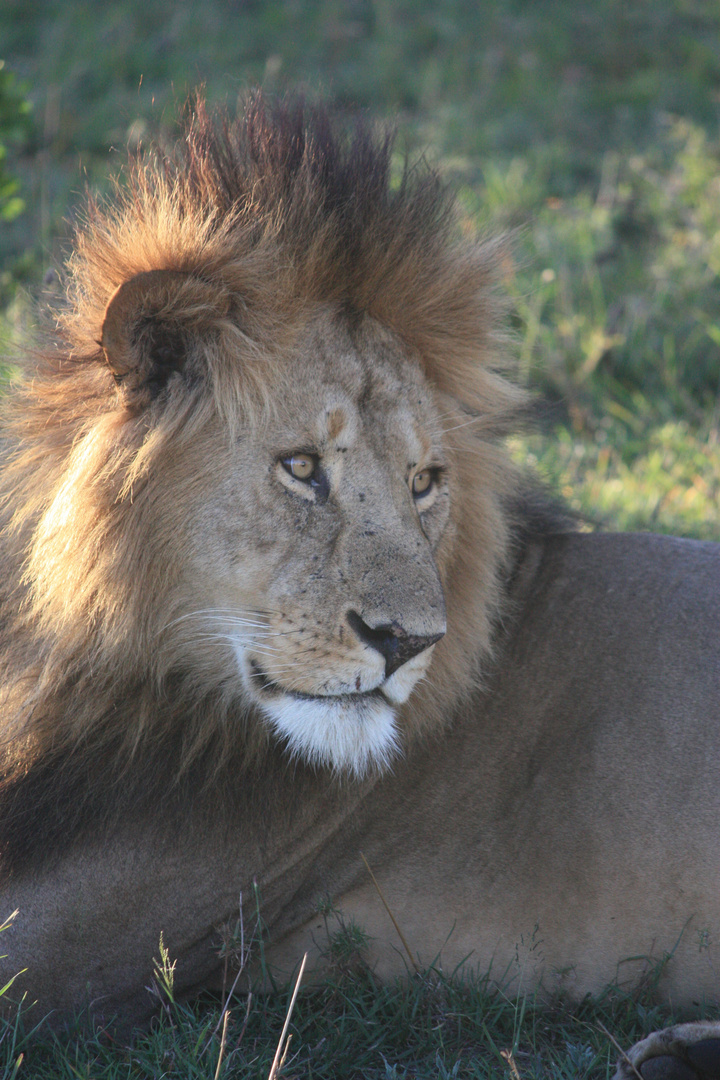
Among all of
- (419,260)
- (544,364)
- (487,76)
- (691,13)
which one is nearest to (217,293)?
(419,260)

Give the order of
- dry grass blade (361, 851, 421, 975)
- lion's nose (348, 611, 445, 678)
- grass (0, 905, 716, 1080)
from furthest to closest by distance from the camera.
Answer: dry grass blade (361, 851, 421, 975)
grass (0, 905, 716, 1080)
lion's nose (348, 611, 445, 678)

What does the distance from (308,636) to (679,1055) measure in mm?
1064

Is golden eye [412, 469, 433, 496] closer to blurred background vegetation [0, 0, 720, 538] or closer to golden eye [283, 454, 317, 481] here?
golden eye [283, 454, 317, 481]

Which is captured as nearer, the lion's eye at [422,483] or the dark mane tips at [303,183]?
the dark mane tips at [303,183]

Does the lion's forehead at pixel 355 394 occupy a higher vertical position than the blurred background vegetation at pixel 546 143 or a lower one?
lower

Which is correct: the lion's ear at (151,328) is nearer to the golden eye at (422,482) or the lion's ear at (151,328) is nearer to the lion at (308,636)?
the lion at (308,636)

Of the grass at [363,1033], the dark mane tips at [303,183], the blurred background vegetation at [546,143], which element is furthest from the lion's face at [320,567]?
the blurred background vegetation at [546,143]

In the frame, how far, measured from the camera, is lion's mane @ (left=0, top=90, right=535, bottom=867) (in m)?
2.18

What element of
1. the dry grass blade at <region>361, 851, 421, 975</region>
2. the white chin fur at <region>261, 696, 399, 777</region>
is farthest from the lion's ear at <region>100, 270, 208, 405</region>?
the dry grass blade at <region>361, 851, 421, 975</region>

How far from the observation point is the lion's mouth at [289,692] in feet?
6.93

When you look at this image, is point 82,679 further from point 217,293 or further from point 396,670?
point 217,293

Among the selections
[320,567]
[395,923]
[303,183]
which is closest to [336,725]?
[320,567]

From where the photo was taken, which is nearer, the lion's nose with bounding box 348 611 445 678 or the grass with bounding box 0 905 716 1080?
the lion's nose with bounding box 348 611 445 678

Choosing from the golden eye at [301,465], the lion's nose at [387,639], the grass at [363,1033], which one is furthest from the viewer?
the grass at [363,1033]
